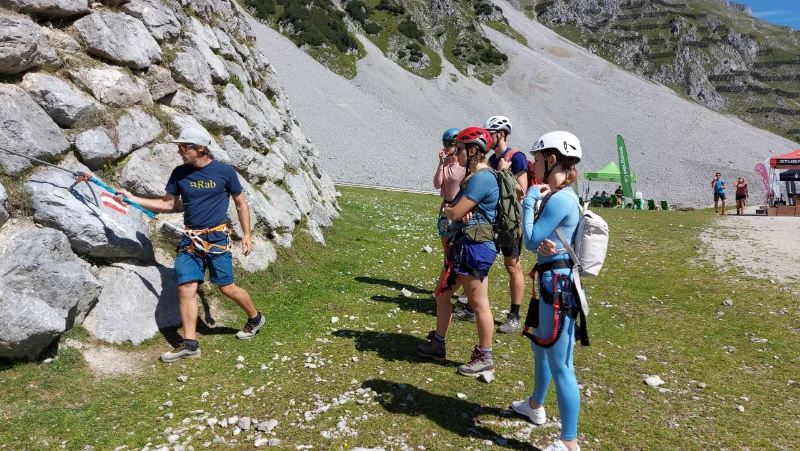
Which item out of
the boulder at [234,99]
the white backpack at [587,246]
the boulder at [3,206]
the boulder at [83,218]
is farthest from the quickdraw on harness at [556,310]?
the boulder at [234,99]

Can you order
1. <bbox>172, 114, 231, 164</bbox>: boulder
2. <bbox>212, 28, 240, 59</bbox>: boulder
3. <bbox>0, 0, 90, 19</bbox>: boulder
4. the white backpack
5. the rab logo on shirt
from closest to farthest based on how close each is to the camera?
the white backpack
the rab logo on shirt
<bbox>0, 0, 90, 19</bbox>: boulder
<bbox>172, 114, 231, 164</bbox>: boulder
<bbox>212, 28, 240, 59</bbox>: boulder

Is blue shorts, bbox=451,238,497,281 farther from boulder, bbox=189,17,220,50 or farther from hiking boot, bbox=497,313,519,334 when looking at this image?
boulder, bbox=189,17,220,50

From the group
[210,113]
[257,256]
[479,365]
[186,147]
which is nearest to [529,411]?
[479,365]

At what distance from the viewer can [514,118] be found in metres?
94.0

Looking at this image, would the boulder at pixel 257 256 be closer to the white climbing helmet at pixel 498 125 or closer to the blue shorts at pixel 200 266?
the blue shorts at pixel 200 266

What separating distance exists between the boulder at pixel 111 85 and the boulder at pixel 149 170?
1175mm

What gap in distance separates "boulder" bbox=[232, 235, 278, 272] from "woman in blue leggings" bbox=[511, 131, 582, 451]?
6969 mm

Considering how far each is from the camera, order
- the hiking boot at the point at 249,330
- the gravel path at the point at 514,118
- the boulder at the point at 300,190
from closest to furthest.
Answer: the hiking boot at the point at 249,330 → the boulder at the point at 300,190 → the gravel path at the point at 514,118

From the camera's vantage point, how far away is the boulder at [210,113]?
11289mm

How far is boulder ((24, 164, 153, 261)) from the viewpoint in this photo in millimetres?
7066

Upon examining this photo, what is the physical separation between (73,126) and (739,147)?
118 m

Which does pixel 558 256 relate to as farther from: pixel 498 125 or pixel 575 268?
pixel 498 125

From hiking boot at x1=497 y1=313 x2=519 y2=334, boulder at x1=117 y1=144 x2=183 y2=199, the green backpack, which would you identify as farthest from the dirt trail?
boulder at x1=117 y1=144 x2=183 y2=199

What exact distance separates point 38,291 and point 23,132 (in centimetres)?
283
